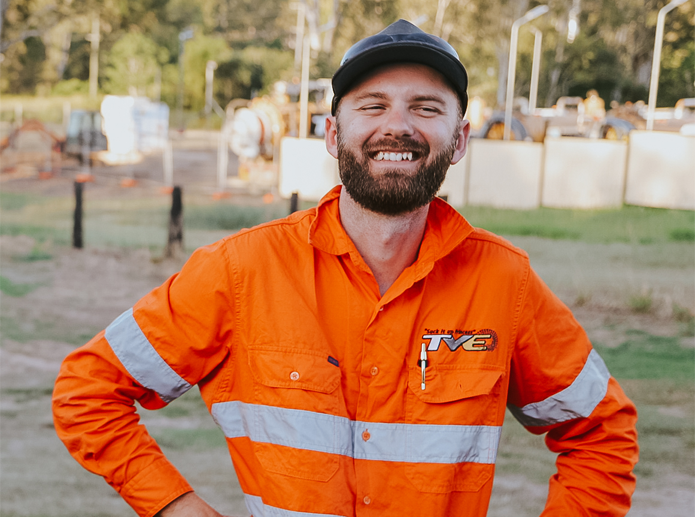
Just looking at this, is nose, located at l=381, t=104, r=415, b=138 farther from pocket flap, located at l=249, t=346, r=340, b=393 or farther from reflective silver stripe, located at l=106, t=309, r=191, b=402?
reflective silver stripe, located at l=106, t=309, r=191, b=402

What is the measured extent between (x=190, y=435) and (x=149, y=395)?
3.31 metres

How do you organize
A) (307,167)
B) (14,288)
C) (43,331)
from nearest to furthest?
(43,331), (14,288), (307,167)

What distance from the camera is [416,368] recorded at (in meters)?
1.97

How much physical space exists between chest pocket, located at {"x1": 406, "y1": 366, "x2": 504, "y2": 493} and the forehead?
2.19ft

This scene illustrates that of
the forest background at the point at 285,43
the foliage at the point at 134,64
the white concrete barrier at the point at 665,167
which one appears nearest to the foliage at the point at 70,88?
the forest background at the point at 285,43

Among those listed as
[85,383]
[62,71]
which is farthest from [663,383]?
[62,71]

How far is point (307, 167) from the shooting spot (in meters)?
16.5

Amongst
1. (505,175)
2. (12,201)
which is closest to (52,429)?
(505,175)

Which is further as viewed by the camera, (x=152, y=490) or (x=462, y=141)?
(x=462, y=141)

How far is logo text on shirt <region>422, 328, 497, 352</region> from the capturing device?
200cm

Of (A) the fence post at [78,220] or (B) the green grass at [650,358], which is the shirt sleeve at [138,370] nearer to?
(B) the green grass at [650,358]

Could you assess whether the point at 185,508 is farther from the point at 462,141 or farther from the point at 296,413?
the point at 462,141

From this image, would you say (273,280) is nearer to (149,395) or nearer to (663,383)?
(149,395)

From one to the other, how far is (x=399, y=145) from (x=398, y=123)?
0.17 ft
